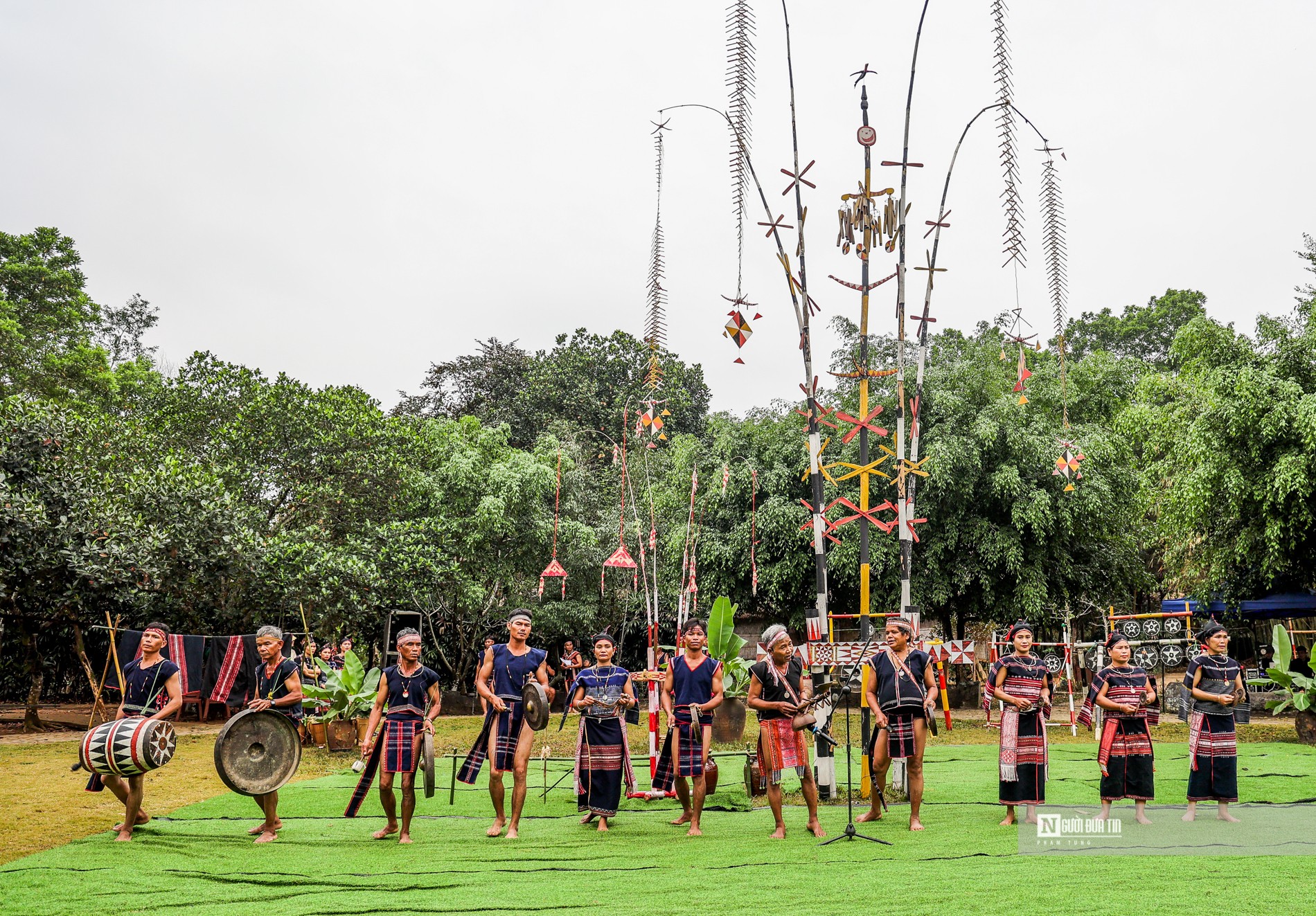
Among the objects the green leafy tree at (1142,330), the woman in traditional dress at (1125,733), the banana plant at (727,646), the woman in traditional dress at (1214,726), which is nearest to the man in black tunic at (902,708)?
the woman in traditional dress at (1125,733)

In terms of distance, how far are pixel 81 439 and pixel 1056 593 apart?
17754 millimetres

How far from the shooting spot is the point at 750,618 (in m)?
25.2

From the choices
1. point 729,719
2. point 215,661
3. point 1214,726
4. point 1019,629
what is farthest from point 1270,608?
point 215,661

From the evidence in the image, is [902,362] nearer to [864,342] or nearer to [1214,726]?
[864,342]

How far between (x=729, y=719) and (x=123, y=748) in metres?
7.49

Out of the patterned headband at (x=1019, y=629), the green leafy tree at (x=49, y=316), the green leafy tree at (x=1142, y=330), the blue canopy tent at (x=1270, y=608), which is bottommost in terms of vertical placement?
the patterned headband at (x=1019, y=629)

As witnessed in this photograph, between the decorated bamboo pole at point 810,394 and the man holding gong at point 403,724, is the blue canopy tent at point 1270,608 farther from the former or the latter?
the man holding gong at point 403,724

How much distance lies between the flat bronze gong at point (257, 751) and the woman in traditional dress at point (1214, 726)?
6328 mm

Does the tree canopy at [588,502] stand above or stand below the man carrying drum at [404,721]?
A: above

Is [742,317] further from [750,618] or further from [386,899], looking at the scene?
[750,618]

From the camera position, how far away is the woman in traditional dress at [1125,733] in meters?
7.38

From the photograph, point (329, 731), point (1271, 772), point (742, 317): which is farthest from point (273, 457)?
point (1271, 772)

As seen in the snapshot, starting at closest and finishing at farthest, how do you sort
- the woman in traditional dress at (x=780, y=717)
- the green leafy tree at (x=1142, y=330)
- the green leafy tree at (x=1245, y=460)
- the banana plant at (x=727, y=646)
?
the woman in traditional dress at (x=780, y=717), the banana plant at (x=727, y=646), the green leafy tree at (x=1245, y=460), the green leafy tree at (x=1142, y=330)

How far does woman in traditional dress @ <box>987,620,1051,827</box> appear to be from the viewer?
7.48 metres
